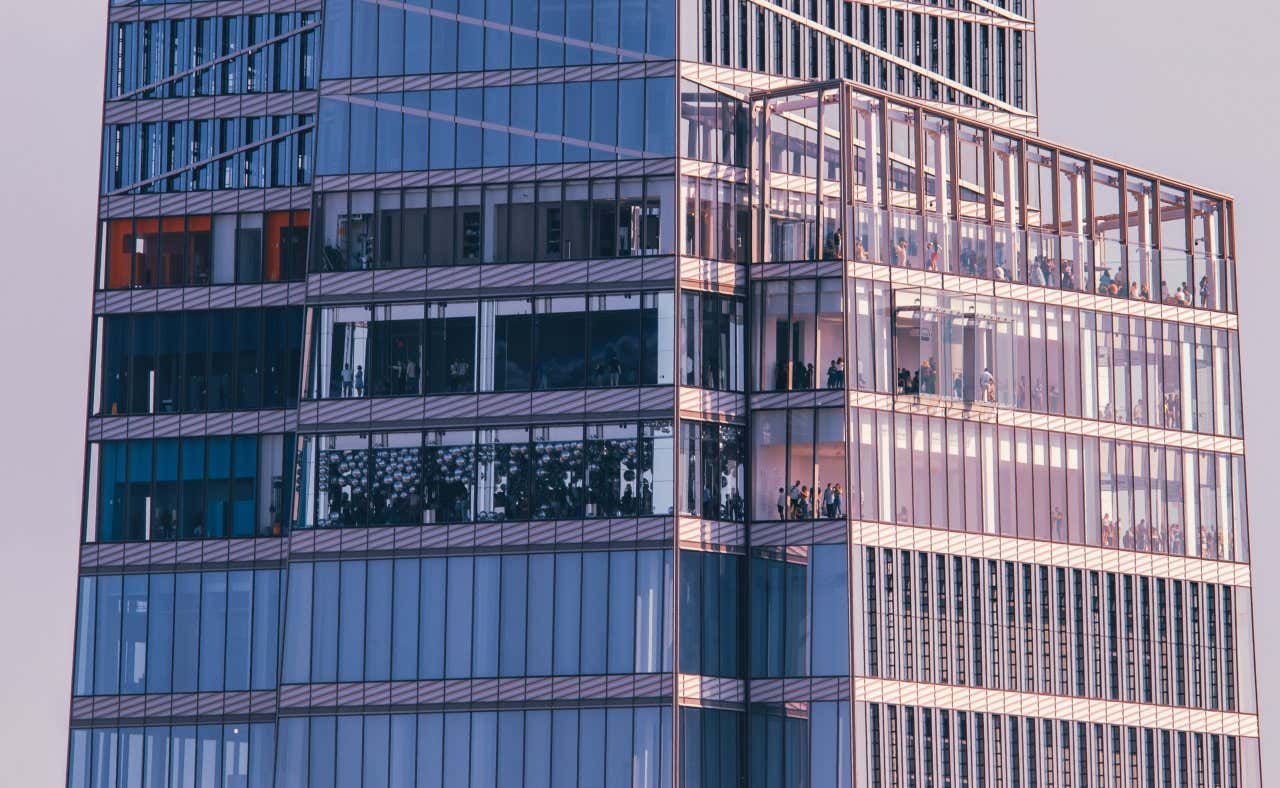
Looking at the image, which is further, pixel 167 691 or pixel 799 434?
pixel 167 691

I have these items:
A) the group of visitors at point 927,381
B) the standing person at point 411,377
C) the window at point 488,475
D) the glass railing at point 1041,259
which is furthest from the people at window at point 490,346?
the group of visitors at point 927,381

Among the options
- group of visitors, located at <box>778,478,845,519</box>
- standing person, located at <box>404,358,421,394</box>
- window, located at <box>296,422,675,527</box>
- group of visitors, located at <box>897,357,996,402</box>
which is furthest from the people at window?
group of visitors, located at <box>897,357,996,402</box>

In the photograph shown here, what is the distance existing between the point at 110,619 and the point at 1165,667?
43688 millimetres

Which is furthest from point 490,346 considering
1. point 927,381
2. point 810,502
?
point 927,381

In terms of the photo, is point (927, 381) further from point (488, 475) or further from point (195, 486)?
point (195, 486)

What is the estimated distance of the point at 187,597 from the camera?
423 ft

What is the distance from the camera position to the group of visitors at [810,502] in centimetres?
11981

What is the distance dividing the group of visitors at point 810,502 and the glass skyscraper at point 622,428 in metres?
0.23

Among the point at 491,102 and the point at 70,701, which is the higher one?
the point at 491,102

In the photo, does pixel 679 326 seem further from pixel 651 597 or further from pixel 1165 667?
pixel 1165 667

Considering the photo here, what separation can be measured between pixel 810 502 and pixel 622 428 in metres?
7.74

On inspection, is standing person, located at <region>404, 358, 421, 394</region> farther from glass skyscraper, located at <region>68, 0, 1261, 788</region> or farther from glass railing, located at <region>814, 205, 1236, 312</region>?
glass railing, located at <region>814, 205, 1236, 312</region>

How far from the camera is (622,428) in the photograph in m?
119

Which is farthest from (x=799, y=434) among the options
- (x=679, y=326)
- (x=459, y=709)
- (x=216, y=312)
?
(x=216, y=312)
